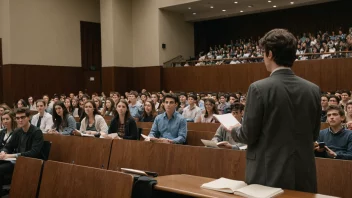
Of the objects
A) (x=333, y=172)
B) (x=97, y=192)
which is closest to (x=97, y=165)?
(x=97, y=192)

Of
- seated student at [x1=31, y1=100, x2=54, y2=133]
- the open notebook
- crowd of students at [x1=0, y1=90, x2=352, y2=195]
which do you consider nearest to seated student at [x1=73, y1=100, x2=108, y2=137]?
crowd of students at [x1=0, y1=90, x2=352, y2=195]

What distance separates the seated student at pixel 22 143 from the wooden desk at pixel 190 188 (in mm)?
2867

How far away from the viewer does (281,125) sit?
2.31 meters

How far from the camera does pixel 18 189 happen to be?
134 inches

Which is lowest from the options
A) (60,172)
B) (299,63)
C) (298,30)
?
(60,172)

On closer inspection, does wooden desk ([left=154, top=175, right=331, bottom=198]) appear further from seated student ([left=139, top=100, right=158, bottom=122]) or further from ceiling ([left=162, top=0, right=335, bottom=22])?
ceiling ([left=162, top=0, right=335, bottom=22])

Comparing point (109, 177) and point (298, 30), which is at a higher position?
point (298, 30)

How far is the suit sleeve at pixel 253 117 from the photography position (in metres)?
2.31

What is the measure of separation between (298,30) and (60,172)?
18918 mm

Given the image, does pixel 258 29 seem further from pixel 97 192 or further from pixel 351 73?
pixel 97 192

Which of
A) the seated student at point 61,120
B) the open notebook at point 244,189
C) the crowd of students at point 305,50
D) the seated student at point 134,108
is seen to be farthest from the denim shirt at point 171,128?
the crowd of students at point 305,50

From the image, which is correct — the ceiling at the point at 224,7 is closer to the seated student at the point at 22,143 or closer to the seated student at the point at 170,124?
the seated student at the point at 170,124

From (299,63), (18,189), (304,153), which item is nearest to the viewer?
(304,153)

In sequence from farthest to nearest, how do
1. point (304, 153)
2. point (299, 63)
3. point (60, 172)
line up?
point (299, 63), point (60, 172), point (304, 153)
